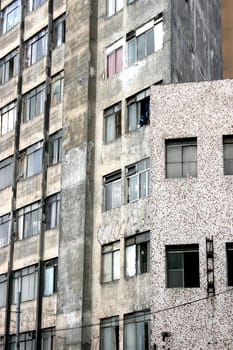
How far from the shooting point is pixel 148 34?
33.5 metres

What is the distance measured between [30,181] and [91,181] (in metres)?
4.82

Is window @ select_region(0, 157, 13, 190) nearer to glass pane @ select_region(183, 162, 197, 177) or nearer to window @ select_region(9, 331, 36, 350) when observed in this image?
window @ select_region(9, 331, 36, 350)

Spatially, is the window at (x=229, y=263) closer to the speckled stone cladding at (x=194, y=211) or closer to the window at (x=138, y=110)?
the speckled stone cladding at (x=194, y=211)

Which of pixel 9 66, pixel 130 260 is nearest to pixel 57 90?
pixel 9 66

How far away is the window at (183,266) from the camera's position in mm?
27562

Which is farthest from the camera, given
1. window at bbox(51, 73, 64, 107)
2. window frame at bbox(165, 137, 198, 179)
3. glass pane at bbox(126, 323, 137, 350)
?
window at bbox(51, 73, 64, 107)

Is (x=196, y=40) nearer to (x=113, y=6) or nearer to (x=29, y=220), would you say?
(x=113, y=6)

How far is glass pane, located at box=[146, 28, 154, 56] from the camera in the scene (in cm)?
3303

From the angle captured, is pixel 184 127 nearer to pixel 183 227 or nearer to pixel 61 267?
pixel 183 227

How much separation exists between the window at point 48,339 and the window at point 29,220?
481 centimetres

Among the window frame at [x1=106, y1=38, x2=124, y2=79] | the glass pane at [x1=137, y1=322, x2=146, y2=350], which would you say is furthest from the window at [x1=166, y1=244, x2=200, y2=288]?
the window frame at [x1=106, y1=38, x2=124, y2=79]

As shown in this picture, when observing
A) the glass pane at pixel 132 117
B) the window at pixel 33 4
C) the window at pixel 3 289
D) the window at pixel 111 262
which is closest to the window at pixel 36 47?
the window at pixel 33 4

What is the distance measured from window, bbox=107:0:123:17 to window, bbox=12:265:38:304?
39.9 feet

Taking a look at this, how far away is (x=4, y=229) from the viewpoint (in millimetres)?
38000
